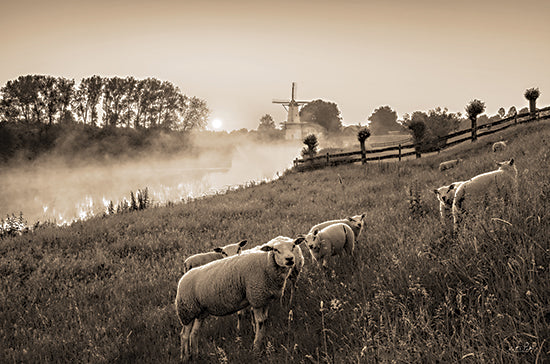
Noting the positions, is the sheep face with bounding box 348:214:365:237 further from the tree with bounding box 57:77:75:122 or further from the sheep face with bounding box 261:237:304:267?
the tree with bounding box 57:77:75:122

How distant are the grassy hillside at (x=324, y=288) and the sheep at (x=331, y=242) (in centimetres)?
31

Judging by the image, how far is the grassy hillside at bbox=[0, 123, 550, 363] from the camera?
2.37 metres

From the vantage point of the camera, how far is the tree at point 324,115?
4102 inches

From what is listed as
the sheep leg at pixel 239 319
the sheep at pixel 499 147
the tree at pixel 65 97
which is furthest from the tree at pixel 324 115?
the sheep leg at pixel 239 319

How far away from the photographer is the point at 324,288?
4105mm

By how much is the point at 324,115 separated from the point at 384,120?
22.6 m

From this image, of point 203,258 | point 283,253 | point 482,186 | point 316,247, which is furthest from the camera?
point 203,258

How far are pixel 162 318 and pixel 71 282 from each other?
376 centimetres

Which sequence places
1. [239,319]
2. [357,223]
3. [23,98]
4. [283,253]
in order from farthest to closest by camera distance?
[23,98] < [357,223] < [239,319] < [283,253]

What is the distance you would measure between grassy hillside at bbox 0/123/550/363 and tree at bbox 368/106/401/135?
97407 mm

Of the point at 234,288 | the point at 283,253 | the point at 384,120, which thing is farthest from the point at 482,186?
the point at 384,120

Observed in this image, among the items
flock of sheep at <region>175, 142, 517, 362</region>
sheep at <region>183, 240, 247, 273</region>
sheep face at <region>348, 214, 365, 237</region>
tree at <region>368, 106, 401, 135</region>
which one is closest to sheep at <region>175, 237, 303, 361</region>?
flock of sheep at <region>175, 142, 517, 362</region>

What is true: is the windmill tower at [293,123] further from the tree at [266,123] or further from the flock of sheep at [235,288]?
the flock of sheep at [235,288]

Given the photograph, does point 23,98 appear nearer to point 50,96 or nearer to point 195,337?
point 50,96
